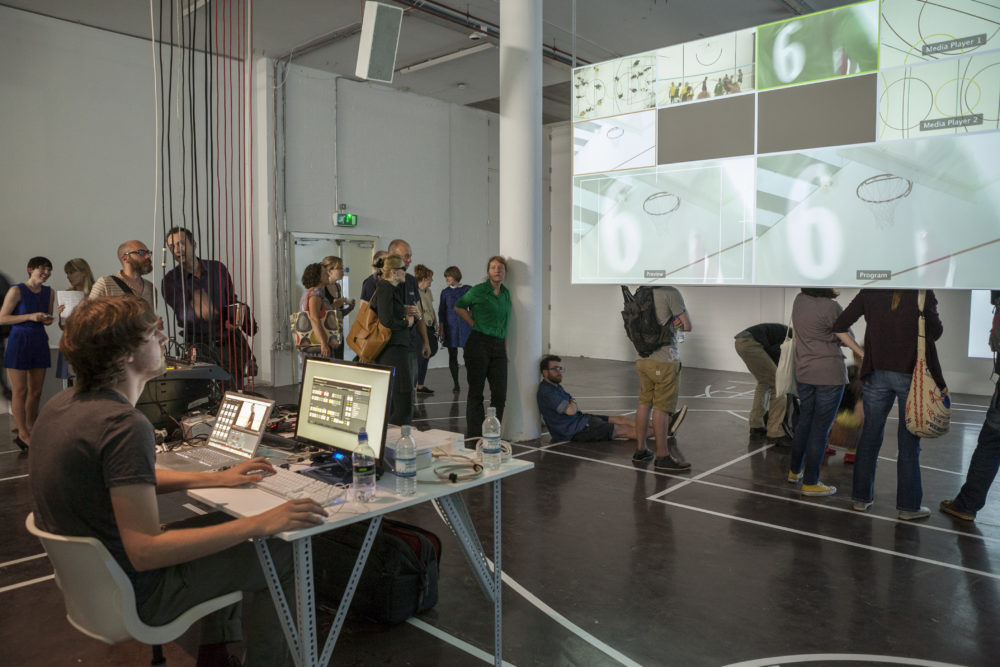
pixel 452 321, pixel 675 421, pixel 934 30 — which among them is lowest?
pixel 675 421

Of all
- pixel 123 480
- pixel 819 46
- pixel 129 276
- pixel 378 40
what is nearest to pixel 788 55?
pixel 819 46

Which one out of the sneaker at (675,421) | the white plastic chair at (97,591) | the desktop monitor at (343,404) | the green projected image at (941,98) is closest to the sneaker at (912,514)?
the sneaker at (675,421)

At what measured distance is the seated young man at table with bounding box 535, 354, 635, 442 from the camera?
6.19m

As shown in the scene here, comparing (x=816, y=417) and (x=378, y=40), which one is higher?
(x=378, y=40)

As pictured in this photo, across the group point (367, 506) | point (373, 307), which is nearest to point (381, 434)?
point (367, 506)

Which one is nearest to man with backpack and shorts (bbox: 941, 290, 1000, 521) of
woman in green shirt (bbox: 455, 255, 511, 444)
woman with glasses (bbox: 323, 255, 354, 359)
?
woman in green shirt (bbox: 455, 255, 511, 444)

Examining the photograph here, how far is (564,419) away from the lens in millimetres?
6199

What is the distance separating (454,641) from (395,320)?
2488mm

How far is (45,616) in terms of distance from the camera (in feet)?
9.86

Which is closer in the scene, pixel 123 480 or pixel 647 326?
pixel 123 480

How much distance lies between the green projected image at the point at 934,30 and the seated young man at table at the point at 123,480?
353cm

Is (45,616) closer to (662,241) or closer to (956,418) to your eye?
(662,241)

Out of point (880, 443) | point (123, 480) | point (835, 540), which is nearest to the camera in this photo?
point (123, 480)

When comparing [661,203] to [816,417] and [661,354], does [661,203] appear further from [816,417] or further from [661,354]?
[816,417]
